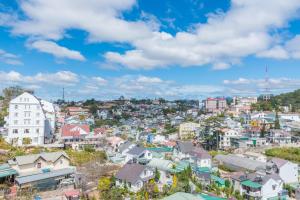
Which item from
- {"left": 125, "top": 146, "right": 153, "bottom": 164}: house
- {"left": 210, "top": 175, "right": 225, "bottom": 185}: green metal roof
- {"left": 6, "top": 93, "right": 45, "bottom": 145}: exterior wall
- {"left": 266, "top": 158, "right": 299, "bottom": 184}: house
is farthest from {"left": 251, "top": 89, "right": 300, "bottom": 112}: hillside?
{"left": 6, "top": 93, "right": 45, "bottom": 145}: exterior wall

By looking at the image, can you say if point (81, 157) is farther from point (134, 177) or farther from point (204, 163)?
point (204, 163)

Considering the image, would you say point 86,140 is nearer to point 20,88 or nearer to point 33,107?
point 33,107

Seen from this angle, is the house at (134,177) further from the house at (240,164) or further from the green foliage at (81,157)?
the house at (240,164)

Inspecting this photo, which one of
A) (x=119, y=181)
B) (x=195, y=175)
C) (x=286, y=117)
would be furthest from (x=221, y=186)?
(x=286, y=117)

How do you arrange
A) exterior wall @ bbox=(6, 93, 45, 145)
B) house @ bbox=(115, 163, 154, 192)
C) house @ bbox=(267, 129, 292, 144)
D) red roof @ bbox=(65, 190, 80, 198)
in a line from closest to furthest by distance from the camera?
red roof @ bbox=(65, 190, 80, 198)
house @ bbox=(115, 163, 154, 192)
exterior wall @ bbox=(6, 93, 45, 145)
house @ bbox=(267, 129, 292, 144)

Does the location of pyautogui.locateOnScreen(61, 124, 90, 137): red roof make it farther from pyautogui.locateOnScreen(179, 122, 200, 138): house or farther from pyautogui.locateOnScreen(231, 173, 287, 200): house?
pyautogui.locateOnScreen(179, 122, 200, 138): house

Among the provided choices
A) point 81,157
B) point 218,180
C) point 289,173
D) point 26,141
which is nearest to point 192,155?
point 218,180

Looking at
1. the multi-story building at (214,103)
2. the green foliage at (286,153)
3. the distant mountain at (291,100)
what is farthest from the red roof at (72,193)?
the multi-story building at (214,103)
